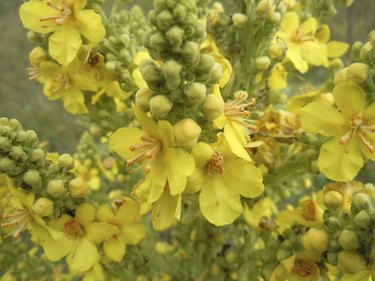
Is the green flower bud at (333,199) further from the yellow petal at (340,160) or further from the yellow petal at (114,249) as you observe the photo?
the yellow petal at (114,249)

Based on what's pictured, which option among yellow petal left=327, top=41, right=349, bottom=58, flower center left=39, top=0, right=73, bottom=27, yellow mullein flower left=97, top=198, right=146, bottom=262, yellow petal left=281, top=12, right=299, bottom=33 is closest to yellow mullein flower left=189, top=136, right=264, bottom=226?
yellow mullein flower left=97, top=198, right=146, bottom=262

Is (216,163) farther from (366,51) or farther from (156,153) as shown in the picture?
(366,51)

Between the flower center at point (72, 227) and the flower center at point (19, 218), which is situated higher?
the flower center at point (19, 218)

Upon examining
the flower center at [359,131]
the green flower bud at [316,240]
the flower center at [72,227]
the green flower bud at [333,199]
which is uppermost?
the flower center at [359,131]

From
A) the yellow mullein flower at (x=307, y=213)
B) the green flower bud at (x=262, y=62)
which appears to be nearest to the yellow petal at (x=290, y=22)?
the green flower bud at (x=262, y=62)

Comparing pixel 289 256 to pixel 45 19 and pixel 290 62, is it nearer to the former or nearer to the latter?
pixel 290 62

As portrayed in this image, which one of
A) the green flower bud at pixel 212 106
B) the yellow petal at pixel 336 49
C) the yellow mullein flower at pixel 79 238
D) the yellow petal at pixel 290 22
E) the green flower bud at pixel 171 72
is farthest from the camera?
the yellow petal at pixel 336 49
